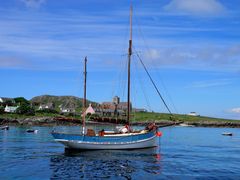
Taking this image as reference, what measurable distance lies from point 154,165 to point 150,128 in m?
20.4

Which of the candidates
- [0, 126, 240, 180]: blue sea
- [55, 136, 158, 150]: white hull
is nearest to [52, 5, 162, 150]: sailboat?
[55, 136, 158, 150]: white hull

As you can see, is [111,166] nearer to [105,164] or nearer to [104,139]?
[105,164]

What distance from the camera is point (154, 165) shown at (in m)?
44.5

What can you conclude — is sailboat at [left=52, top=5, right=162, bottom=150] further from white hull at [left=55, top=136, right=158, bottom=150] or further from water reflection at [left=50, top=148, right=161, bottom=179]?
water reflection at [left=50, top=148, right=161, bottom=179]

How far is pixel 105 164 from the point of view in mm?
44375

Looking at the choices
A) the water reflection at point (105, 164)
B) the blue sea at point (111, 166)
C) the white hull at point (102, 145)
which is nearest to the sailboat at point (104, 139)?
the white hull at point (102, 145)

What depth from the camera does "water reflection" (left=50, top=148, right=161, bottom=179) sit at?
123 feet

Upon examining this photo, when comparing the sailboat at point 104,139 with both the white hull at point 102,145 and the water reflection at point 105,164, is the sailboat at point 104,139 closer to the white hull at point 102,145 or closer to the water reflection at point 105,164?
the white hull at point 102,145

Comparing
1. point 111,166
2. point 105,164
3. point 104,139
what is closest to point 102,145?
point 104,139

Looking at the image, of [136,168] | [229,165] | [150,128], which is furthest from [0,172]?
[150,128]

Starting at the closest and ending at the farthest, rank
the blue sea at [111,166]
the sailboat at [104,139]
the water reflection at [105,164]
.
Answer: the blue sea at [111,166] → the water reflection at [105,164] → the sailboat at [104,139]

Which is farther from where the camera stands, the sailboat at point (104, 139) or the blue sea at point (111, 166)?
the sailboat at point (104, 139)

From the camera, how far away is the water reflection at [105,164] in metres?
37.6

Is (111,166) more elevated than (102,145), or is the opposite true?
(102,145)
